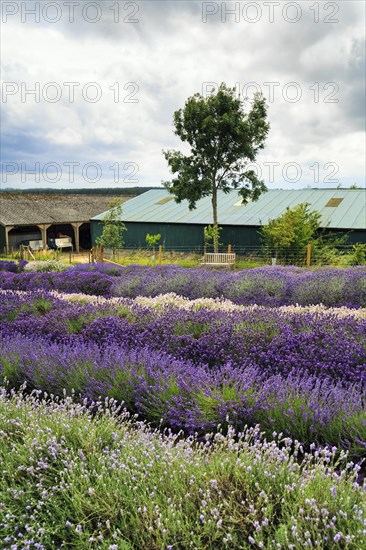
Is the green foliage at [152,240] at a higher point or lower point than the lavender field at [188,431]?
higher

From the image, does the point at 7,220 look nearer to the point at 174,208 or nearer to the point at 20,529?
the point at 174,208

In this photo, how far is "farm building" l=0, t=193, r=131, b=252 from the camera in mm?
32406

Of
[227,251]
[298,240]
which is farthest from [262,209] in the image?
[298,240]

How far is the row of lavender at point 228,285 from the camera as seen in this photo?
8258 millimetres

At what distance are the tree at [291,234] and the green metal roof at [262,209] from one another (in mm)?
1848

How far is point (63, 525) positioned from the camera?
243cm

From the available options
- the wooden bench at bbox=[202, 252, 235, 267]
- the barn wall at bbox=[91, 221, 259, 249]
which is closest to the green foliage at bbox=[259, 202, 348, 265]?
the barn wall at bbox=[91, 221, 259, 249]

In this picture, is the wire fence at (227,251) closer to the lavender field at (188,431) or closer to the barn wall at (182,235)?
the barn wall at (182,235)

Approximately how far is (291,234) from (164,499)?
21.0 m

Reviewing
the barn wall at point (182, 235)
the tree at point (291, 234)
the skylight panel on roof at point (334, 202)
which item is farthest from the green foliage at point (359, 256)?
the barn wall at point (182, 235)

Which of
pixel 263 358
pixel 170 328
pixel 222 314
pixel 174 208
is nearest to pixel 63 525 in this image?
pixel 263 358

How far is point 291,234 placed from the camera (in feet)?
73.9

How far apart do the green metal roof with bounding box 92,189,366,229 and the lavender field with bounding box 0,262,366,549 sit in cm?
1985

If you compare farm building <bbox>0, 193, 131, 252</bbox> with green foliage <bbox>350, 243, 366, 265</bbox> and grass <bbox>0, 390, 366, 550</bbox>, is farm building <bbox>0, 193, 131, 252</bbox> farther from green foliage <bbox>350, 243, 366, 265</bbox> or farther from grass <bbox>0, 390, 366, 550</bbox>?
grass <bbox>0, 390, 366, 550</bbox>
